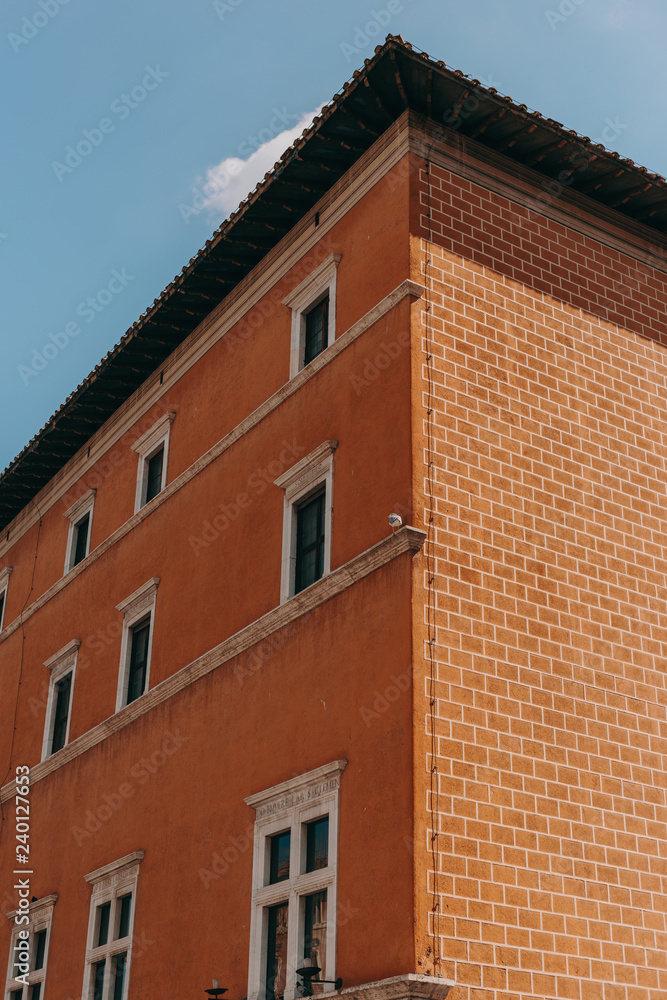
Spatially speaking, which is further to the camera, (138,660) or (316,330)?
(138,660)

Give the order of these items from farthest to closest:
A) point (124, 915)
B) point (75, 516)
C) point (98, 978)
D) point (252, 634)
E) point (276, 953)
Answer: point (75, 516) → point (98, 978) → point (124, 915) → point (252, 634) → point (276, 953)

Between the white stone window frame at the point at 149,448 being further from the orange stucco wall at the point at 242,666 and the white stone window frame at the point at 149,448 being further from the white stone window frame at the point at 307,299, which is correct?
the white stone window frame at the point at 307,299

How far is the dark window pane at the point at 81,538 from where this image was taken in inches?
920

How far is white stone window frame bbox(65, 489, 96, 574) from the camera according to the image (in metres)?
23.3

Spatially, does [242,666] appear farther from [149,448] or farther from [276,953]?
[149,448]

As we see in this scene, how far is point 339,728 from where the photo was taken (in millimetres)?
13688

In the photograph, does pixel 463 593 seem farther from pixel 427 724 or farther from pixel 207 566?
pixel 207 566

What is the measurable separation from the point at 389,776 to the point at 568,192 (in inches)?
347

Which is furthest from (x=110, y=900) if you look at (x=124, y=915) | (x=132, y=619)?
(x=132, y=619)

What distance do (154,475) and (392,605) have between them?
8702 millimetres

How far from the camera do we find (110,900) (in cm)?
1784

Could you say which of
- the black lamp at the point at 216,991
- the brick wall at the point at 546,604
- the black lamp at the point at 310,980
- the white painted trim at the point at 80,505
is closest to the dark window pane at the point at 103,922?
the black lamp at the point at 216,991

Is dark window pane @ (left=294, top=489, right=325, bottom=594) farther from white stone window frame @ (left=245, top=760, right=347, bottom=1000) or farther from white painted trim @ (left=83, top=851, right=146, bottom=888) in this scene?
white painted trim @ (left=83, top=851, right=146, bottom=888)

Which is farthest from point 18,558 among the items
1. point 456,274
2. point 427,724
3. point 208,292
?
point 427,724
